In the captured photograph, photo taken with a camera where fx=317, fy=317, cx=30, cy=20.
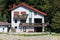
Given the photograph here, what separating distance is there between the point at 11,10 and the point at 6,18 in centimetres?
372

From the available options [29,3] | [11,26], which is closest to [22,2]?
[29,3]

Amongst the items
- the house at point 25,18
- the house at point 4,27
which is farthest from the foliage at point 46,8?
Answer: the house at point 4,27

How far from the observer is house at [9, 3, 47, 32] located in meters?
70.9

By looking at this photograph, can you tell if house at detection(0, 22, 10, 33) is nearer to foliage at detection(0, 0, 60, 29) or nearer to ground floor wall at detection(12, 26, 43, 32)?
ground floor wall at detection(12, 26, 43, 32)

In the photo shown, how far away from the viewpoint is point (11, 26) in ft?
236

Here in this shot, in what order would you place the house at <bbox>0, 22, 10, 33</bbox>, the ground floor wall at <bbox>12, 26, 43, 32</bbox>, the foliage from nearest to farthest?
1. the foliage
2. the house at <bbox>0, 22, 10, 33</bbox>
3. the ground floor wall at <bbox>12, 26, 43, 32</bbox>

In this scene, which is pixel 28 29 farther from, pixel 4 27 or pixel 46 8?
pixel 46 8

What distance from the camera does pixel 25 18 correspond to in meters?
71.9

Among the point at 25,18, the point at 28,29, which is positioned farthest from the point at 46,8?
the point at 28,29

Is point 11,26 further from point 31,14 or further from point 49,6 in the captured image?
point 49,6

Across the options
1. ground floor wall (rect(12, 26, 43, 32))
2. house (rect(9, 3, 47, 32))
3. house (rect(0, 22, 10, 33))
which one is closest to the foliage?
house (rect(9, 3, 47, 32))

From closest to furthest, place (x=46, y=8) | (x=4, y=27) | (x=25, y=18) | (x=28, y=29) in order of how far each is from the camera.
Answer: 1. (x=4, y=27)
2. (x=28, y=29)
3. (x=46, y=8)
4. (x=25, y=18)

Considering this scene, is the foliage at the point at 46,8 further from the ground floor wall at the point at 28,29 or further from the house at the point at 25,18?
the ground floor wall at the point at 28,29

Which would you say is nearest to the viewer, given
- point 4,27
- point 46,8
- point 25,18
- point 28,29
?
point 4,27
